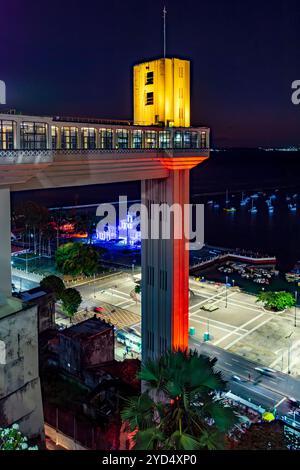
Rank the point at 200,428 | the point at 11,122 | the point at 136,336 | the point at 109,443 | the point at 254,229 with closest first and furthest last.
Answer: the point at 200,428 → the point at 11,122 → the point at 109,443 → the point at 136,336 → the point at 254,229

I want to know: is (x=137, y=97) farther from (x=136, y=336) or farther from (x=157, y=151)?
(x=136, y=336)

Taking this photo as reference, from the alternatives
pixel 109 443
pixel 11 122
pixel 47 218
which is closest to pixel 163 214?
pixel 11 122

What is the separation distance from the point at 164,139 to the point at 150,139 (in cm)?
76

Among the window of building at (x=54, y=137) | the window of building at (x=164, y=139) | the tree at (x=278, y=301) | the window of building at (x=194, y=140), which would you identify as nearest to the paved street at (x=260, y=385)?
the tree at (x=278, y=301)

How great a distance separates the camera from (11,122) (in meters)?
14.8

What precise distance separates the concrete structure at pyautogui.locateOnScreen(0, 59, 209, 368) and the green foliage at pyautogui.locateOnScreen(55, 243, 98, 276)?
113 feet

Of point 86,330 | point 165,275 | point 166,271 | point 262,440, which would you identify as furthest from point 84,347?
point 262,440

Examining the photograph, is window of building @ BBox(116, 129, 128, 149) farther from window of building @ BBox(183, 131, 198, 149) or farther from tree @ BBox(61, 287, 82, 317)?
tree @ BBox(61, 287, 82, 317)

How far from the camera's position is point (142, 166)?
20.9m

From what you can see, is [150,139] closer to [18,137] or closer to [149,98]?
[149,98]

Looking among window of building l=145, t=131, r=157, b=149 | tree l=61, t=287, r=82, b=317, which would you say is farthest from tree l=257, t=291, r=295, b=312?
window of building l=145, t=131, r=157, b=149

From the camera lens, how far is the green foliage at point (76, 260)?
57625 mm

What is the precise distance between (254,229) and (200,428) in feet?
353

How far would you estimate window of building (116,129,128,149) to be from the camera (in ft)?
66.1
